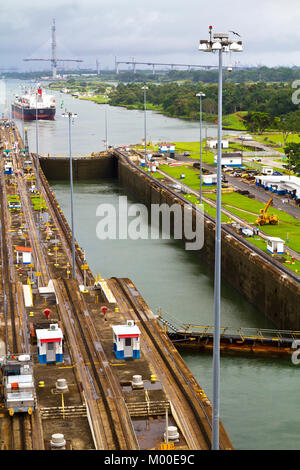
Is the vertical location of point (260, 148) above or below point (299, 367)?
above

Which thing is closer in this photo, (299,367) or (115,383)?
(115,383)

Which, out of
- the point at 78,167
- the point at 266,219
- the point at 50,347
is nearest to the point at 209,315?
the point at 266,219

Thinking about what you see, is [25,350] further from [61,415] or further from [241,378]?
[241,378]

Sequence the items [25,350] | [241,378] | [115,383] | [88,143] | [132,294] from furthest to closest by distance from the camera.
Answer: [88,143] < [132,294] < [241,378] < [25,350] < [115,383]

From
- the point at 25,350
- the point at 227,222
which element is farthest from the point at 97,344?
the point at 227,222

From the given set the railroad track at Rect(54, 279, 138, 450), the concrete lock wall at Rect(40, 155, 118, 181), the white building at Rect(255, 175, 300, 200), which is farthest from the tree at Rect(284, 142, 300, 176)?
the railroad track at Rect(54, 279, 138, 450)

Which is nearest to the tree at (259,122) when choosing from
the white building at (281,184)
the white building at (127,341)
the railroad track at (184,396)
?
the white building at (281,184)

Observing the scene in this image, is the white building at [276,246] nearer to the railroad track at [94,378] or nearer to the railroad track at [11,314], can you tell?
the railroad track at [94,378]
